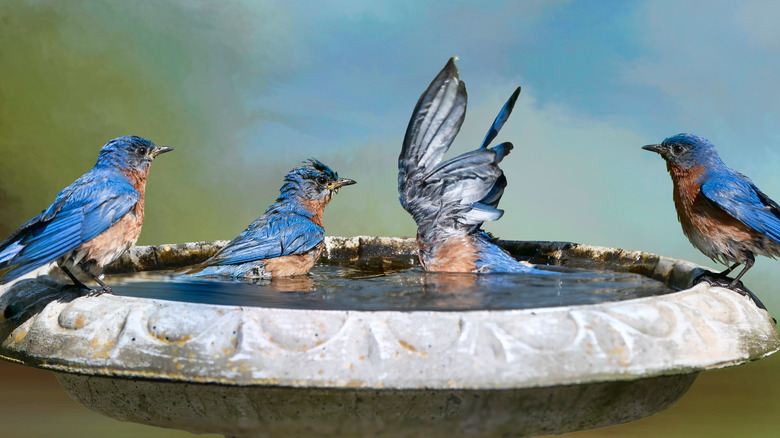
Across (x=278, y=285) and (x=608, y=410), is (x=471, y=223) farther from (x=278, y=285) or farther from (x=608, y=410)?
(x=608, y=410)

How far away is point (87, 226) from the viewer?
12.1ft

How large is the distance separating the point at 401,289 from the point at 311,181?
5.75 feet

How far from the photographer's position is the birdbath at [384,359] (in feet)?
8.63

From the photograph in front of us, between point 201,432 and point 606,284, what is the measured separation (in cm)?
249

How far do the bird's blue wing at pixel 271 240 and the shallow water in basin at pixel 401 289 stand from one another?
217 mm

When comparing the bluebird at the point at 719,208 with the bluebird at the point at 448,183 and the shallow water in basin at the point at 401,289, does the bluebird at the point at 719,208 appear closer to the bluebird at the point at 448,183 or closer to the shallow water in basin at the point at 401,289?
the shallow water in basin at the point at 401,289

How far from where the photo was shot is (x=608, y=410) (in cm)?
312

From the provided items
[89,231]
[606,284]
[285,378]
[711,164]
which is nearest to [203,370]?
[285,378]

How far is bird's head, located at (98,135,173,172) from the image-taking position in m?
4.27

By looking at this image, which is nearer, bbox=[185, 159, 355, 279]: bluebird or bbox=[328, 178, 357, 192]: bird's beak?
bbox=[185, 159, 355, 279]: bluebird

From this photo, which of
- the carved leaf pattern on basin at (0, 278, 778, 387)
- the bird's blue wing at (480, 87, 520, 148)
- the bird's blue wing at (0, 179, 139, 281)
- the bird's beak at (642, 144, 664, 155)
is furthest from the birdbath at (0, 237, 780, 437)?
the bird's blue wing at (480, 87, 520, 148)

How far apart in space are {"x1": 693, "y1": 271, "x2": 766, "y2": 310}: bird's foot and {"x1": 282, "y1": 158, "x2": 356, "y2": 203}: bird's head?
2897 mm

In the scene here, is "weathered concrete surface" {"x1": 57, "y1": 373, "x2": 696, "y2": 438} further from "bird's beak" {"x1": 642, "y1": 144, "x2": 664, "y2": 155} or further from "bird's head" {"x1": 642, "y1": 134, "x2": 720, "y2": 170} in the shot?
"bird's beak" {"x1": 642, "y1": 144, "x2": 664, "y2": 155}

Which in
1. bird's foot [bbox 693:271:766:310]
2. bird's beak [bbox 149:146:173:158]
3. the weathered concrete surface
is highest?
bird's beak [bbox 149:146:173:158]
